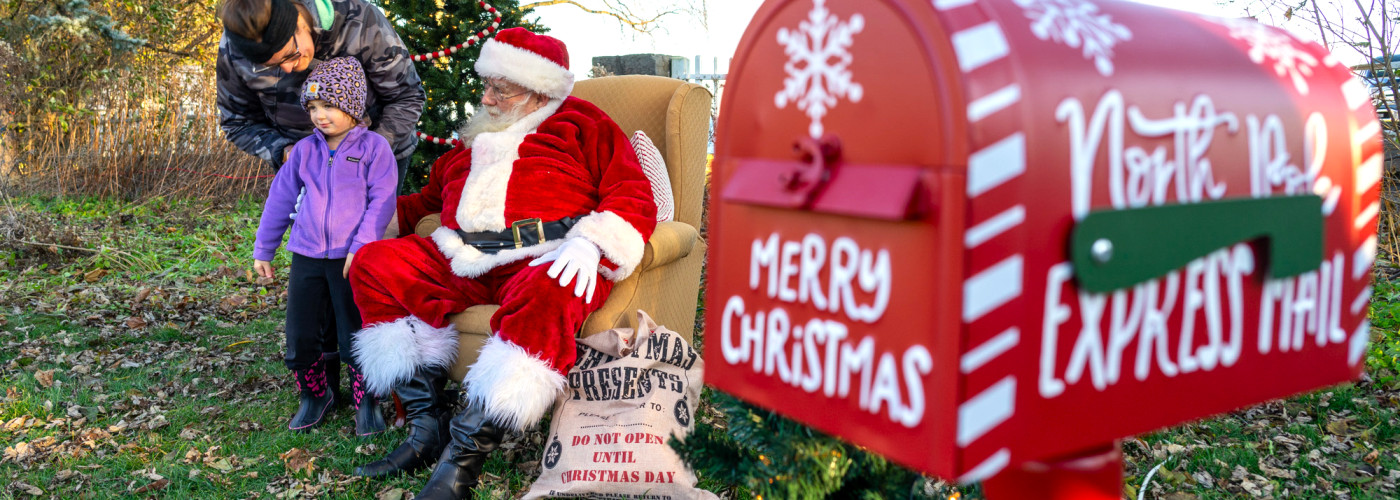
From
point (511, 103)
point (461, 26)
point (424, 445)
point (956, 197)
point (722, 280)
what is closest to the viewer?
point (956, 197)

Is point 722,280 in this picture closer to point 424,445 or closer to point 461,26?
point 424,445

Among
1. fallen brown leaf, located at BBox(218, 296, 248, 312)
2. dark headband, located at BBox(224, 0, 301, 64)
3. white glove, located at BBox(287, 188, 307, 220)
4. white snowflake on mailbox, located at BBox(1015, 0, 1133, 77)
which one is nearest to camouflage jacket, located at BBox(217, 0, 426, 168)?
dark headband, located at BBox(224, 0, 301, 64)

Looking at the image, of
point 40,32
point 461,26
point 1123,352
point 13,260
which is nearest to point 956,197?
point 1123,352

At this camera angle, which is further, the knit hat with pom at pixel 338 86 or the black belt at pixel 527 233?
the knit hat with pom at pixel 338 86

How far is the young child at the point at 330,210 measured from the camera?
3.08 meters

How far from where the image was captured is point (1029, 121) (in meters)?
0.63

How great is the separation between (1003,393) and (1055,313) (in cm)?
7

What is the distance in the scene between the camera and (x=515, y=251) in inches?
109

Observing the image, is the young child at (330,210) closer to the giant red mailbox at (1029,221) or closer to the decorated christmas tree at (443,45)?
the decorated christmas tree at (443,45)

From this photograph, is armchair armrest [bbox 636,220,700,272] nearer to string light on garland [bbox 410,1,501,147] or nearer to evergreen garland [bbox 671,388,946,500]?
evergreen garland [bbox 671,388,946,500]

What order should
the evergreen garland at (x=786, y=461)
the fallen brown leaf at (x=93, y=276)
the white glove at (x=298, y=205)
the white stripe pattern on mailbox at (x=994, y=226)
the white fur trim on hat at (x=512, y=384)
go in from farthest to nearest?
the fallen brown leaf at (x=93, y=276) < the white glove at (x=298, y=205) < the white fur trim on hat at (x=512, y=384) < the evergreen garland at (x=786, y=461) < the white stripe pattern on mailbox at (x=994, y=226)

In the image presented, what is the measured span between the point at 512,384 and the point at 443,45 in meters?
2.67

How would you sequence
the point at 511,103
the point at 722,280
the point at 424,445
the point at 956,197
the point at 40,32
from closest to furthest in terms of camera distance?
the point at 956,197 < the point at 722,280 < the point at 424,445 < the point at 511,103 < the point at 40,32

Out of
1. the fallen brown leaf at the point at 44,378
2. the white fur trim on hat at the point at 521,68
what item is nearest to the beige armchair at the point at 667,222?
the white fur trim on hat at the point at 521,68
